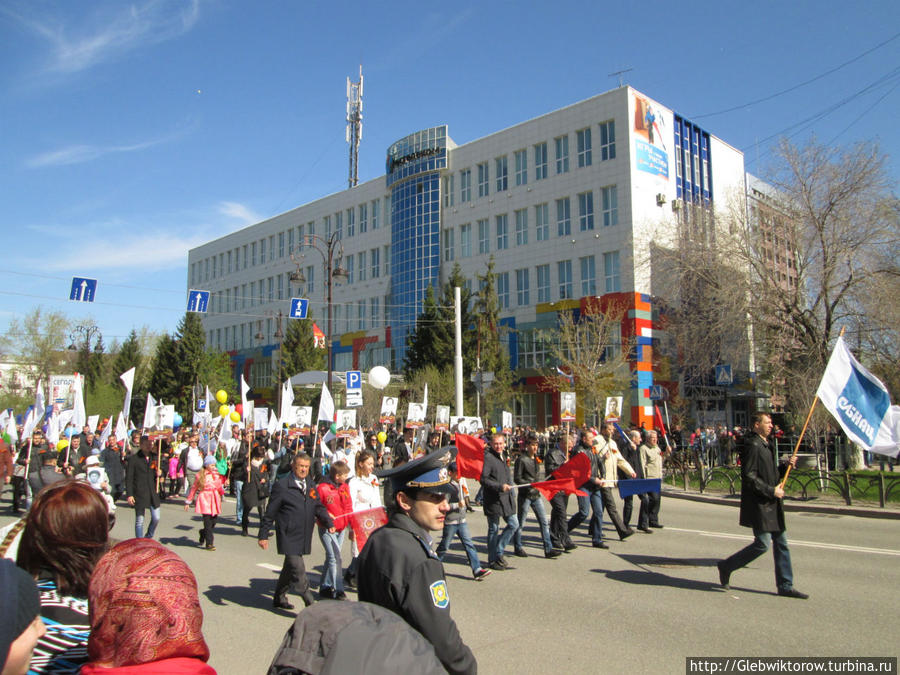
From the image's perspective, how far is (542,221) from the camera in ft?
156

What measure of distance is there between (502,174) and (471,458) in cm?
4361

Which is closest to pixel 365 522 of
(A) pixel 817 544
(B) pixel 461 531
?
(B) pixel 461 531

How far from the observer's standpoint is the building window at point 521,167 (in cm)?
4884

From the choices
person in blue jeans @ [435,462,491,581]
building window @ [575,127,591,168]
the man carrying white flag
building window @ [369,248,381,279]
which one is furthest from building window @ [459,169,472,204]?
the man carrying white flag

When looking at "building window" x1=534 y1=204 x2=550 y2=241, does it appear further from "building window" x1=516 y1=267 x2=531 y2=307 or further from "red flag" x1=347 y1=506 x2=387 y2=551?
"red flag" x1=347 y1=506 x2=387 y2=551

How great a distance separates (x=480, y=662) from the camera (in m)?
5.36

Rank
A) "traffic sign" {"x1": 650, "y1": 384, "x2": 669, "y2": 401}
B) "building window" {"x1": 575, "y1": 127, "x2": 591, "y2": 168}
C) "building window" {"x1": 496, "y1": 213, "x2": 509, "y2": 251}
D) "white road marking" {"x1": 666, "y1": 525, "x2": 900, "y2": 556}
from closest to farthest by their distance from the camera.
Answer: "white road marking" {"x1": 666, "y1": 525, "x2": 900, "y2": 556}, "traffic sign" {"x1": 650, "y1": 384, "x2": 669, "y2": 401}, "building window" {"x1": 575, "y1": 127, "x2": 591, "y2": 168}, "building window" {"x1": 496, "y1": 213, "x2": 509, "y2": 251}

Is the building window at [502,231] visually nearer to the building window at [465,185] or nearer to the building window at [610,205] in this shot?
the building window at [465,185]

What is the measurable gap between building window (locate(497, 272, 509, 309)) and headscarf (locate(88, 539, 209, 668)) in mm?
47484

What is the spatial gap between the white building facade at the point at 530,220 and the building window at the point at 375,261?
0.53 feet

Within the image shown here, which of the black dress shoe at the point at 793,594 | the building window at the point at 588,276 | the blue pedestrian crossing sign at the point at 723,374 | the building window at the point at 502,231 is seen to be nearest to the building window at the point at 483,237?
the building window at the point at 502,231

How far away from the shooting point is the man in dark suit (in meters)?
7.04

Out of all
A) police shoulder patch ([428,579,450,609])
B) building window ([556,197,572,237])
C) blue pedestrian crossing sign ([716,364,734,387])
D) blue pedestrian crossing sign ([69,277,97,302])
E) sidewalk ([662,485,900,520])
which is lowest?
sidewalk ([662,485,900,520])

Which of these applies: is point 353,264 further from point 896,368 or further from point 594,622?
point 594,622
